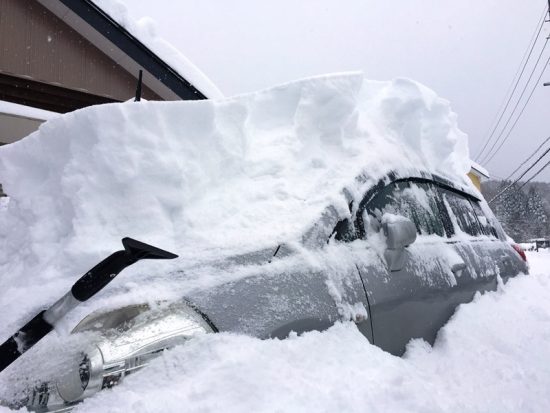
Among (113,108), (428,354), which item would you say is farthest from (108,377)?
(428,354)

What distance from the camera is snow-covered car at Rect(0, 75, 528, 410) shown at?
62.8 inches

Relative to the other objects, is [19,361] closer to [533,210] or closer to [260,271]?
[260,271]

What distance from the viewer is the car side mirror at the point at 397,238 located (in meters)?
2.28

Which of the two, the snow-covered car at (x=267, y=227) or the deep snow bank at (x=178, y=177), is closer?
the snow-covered car at (x=267, y=227)

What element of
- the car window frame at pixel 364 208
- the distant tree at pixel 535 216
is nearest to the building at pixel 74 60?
the car window frame at pixel 364 208

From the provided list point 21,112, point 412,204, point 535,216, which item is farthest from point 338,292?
point 535,216

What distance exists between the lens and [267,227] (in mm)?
2135

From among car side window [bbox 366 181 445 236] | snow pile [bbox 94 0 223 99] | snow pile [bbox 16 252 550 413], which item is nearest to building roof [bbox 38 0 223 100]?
snow pile [bbox 94 0 223 99]

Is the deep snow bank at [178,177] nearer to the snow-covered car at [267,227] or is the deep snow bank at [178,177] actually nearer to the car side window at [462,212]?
the snow-covered car at [267,227]

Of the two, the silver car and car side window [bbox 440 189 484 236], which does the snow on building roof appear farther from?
the silver car

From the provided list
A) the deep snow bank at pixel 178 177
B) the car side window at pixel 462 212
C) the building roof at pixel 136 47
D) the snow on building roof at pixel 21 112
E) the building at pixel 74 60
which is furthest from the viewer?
the building roof at pixel 136 47

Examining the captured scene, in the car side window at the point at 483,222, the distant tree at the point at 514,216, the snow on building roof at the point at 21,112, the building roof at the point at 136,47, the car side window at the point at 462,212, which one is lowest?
the distant tree at the point at 514,216

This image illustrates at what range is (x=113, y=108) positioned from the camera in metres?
2.42

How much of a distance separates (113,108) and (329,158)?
4.06 feet
